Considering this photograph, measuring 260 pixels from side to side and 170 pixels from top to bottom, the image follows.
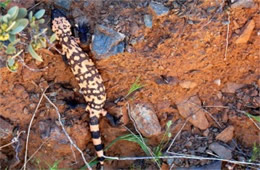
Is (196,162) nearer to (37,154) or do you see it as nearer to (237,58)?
(237,58)

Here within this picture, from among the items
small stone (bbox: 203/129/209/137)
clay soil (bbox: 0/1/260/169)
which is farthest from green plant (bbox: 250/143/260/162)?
small stone (bbox: 203/129/209/137)

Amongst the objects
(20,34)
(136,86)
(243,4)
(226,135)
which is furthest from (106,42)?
(226,135)

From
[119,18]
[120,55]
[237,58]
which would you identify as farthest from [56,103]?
[237,58]

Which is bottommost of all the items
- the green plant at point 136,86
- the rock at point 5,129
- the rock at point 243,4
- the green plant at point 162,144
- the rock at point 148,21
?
the green plant at point 162,144

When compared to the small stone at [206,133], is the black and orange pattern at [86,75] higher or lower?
higher

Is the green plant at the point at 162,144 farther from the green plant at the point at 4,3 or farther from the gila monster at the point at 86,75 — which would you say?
the green plant at the point at 4,3

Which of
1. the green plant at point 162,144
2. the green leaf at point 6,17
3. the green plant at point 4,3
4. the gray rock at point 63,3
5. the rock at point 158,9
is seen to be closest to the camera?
the green leaf at point 6,17

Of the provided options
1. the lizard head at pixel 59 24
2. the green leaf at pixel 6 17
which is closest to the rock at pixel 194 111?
the lizard head at pixel 59 24
